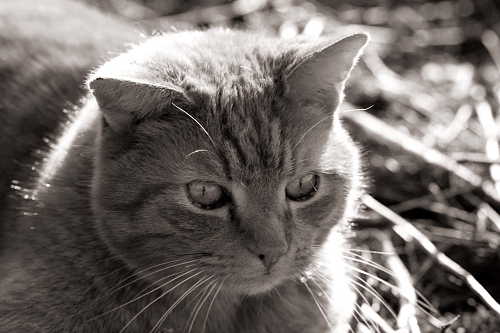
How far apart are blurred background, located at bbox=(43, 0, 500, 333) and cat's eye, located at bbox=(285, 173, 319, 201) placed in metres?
0.48

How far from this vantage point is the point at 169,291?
6.12 feet

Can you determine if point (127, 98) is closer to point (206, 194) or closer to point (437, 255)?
point (206, 194)

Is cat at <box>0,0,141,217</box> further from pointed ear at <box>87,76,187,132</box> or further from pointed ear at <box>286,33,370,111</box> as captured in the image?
pointed ear at <box>286,33,370,111</box>

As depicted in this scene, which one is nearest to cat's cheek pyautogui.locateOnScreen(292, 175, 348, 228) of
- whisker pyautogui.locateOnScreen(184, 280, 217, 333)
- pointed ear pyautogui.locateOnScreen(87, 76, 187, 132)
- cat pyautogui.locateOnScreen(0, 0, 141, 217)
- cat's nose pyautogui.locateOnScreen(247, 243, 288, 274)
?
cat's nose pyautogui.locateOnScreen(247, 243, 288, 274)

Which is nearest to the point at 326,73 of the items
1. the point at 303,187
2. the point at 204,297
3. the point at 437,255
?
the point at 303,187

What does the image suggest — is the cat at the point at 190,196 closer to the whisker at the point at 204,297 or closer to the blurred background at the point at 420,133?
the whisker at the point at 204,297

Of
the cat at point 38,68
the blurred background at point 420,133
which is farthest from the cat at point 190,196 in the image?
the blurred background at point 420,133

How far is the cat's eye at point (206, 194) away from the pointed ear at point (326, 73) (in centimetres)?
38

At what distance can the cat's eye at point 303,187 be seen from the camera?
187 cm

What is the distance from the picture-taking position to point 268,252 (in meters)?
1.72

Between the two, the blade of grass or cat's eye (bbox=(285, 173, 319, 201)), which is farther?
the blade of grass

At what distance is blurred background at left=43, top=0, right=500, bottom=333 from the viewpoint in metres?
2.47

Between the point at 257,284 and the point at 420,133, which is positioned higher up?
the point at 420,133

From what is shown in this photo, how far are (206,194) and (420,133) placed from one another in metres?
1.89
